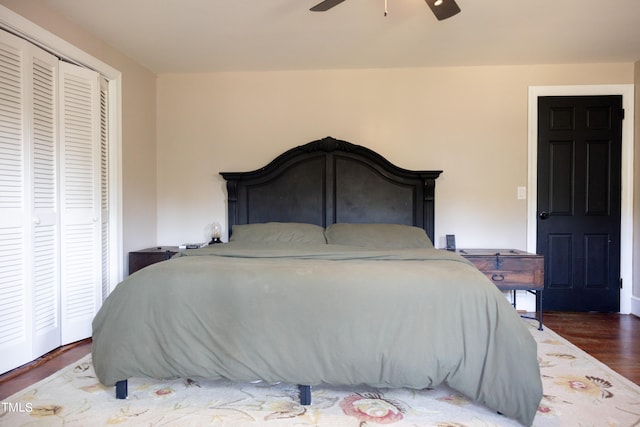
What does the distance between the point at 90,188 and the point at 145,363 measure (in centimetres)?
172

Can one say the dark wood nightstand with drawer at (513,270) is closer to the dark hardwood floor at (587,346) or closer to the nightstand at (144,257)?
the dark hardwood floor at (587,346)

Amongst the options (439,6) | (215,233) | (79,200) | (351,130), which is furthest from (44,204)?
(439,6)

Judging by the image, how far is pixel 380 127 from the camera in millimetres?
3516

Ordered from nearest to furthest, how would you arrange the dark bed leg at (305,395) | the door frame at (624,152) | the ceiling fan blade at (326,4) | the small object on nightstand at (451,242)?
1. the dark bed leg at (305,395)
2. the ceiling fan blade at (326,4)
3. the small object on nightstand at (451,242)
4. the door frame at (624,152)

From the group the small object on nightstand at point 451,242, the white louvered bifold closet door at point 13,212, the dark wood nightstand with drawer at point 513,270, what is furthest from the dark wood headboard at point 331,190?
the white louvered bifold closet door at point 13,212

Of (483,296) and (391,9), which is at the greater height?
(391,9)

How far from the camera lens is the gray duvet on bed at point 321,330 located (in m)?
1.63

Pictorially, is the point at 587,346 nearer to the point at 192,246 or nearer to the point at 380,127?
the point at 380,127

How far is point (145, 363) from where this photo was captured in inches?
68.5

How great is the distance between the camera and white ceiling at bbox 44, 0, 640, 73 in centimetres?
241

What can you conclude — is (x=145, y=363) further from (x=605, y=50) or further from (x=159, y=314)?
(x=605, y=50)

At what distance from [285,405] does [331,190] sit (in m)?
2.02

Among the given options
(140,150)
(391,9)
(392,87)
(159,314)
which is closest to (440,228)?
(392,87)

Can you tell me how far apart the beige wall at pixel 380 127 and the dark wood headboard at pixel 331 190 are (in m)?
0.21
